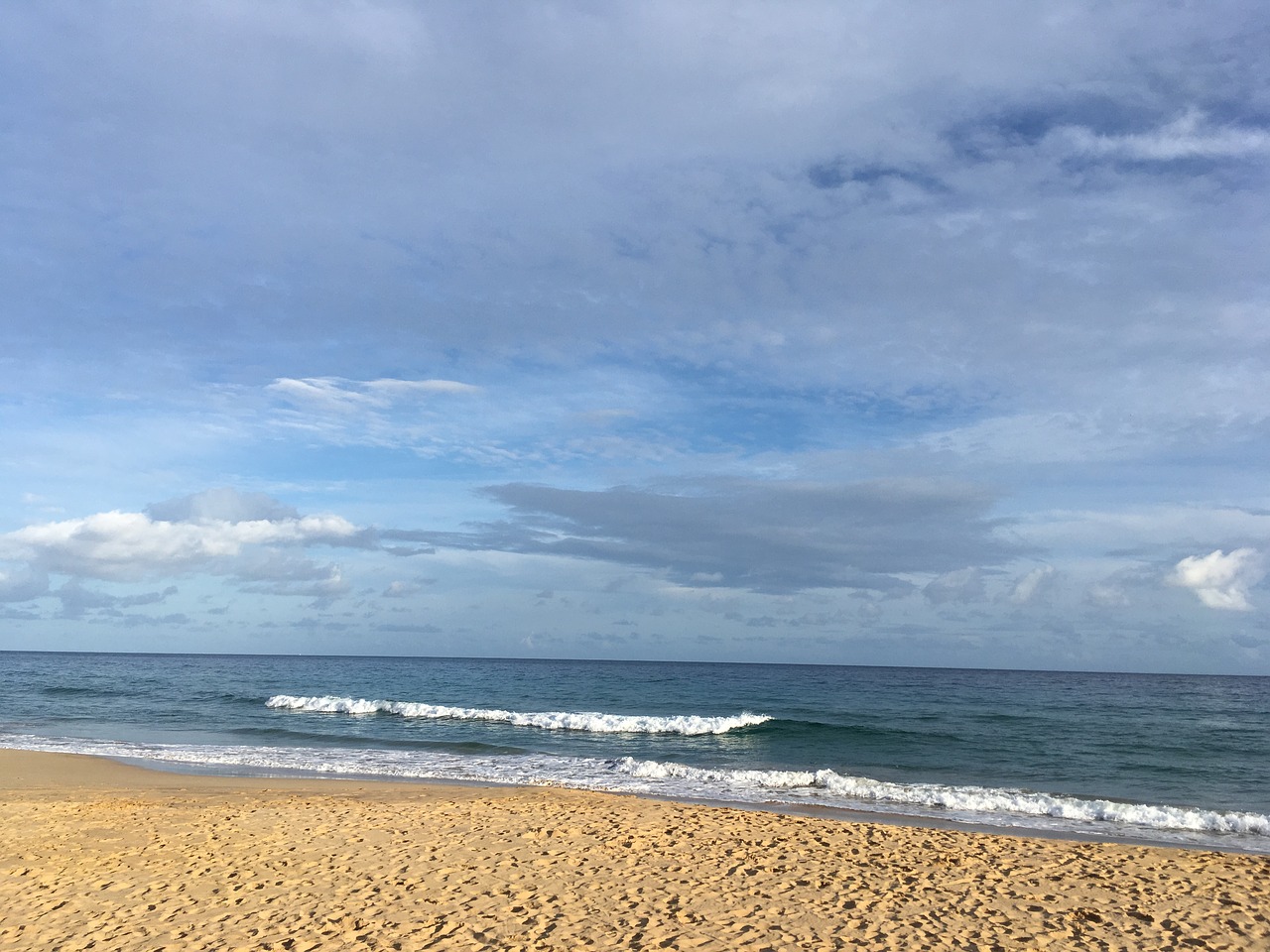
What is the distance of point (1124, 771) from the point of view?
2183cm

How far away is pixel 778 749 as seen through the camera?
1022 inches

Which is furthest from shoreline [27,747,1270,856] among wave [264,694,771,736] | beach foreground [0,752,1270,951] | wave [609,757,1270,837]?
wave [264,694,771,736]

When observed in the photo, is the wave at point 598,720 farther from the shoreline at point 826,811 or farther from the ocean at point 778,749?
the shoreline at point 826,811

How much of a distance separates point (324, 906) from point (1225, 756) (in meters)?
28.2

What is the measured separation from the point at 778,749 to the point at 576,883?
1768cm

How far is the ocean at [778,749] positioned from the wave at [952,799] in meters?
0.05

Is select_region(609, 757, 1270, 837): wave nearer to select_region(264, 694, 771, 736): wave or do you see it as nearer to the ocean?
Result: the ocean

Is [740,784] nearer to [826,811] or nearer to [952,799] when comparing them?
[826,811]

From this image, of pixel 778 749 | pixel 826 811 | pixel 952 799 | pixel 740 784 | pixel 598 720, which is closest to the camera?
pixel 826 811

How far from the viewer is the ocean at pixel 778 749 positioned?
17156 mm

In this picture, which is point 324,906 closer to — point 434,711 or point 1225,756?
point 1225,756

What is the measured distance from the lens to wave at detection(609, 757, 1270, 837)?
52.2 feet

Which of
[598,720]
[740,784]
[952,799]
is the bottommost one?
[598,720]

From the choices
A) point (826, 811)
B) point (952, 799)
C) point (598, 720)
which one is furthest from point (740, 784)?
point (598, 720)
